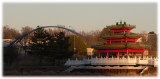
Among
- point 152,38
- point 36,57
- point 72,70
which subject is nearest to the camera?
point 72,70

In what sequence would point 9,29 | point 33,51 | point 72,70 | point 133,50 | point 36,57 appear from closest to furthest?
1. point 72,70
2. point 133,50
3. point 36,57
4. point 33,51
5. point 9,29

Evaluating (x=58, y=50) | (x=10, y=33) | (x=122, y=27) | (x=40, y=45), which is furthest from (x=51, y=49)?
(x=10, y=33)

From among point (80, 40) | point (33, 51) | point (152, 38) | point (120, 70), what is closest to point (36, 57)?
point (33, 51)

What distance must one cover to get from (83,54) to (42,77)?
58.9 meters

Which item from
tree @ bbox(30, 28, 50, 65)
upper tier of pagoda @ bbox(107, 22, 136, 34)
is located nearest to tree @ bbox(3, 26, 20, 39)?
tree @ bbox(30, 28, 50, 65)

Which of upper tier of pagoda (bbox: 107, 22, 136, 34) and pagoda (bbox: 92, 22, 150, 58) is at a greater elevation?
upper tier of pagoda (bbox: 107, 22, 136, 34)

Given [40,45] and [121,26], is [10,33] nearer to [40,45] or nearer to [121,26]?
[40,45]

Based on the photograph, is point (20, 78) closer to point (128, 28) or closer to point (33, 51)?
point (128, 28)

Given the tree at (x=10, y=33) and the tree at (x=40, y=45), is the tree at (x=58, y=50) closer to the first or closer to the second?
the tree at (x=40, y=45)

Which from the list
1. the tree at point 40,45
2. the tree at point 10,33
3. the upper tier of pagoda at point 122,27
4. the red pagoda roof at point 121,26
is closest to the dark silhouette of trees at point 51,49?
the tree at point 40,45

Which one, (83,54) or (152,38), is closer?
(83,54)

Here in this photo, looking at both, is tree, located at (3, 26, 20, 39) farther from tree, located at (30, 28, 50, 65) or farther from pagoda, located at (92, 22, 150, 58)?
pagoda, located at (92, 22, 150, 58)

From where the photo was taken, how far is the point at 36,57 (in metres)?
62.3

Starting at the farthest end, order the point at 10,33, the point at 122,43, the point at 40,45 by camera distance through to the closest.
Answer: the point at 10,33 → the point at 40,45 → the point at 122,43
